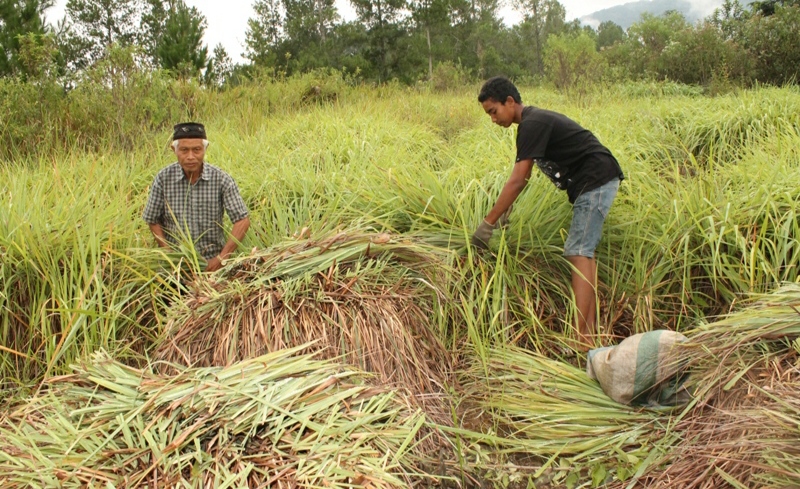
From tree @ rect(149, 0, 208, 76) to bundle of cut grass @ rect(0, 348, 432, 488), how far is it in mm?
14640

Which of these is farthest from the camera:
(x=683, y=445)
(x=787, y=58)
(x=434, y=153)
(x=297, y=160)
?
(x=787, y=58)

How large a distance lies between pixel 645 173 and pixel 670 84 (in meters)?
6.78

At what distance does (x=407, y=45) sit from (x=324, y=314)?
23.1 m

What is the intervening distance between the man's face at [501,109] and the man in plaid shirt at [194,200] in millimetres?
1447

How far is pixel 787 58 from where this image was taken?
10.6 metres

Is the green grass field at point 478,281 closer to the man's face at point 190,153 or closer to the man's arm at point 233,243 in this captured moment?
the man's arm at point 233,243

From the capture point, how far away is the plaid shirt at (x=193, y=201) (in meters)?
3.32

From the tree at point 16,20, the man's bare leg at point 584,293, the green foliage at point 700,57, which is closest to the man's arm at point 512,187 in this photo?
the man's bare leg at point 584,293

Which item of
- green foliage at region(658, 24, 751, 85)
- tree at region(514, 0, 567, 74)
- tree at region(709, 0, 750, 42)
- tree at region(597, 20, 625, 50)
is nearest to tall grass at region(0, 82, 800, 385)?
green foliage at region(658, 24, 751, 85)

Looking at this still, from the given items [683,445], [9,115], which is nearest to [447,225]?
[683,445]

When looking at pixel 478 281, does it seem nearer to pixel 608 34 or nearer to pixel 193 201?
pixel 193 201

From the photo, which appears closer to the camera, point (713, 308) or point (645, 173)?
point (713, 308)

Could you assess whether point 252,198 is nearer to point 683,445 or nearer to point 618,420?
point 618,420

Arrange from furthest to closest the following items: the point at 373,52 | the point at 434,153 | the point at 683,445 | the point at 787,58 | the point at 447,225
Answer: the point at 373,52, the point at 787,58, the point at 434,153, the point at 447,225, the point at 683,445
